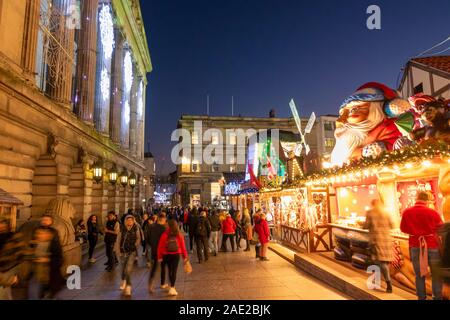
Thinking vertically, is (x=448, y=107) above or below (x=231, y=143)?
below

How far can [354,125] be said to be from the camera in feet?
38.7

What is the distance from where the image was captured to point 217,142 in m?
57.5

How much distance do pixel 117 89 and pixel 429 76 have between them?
2350 cm

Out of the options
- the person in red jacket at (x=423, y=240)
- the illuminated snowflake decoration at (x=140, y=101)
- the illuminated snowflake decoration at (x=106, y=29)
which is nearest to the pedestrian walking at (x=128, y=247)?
the person in red jacket at (x=423, y=240)

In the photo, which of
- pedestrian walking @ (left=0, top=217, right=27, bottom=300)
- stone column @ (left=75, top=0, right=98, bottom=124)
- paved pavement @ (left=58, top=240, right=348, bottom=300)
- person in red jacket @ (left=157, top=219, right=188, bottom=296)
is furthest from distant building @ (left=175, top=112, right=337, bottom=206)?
pedestrian walking @ (left=0, top=217, right=27, bottom=300)

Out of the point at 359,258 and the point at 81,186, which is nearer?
the point at 359,258

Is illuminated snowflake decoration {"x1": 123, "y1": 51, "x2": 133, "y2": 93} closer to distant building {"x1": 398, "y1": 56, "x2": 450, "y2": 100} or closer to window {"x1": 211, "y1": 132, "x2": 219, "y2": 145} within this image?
distant building {"x1": 398, "y1": 56, "x2": 450, "y2": 100}

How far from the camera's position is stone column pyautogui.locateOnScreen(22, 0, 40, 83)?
9.96 m

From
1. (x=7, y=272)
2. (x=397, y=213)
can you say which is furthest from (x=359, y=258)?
(x=7, y=272)

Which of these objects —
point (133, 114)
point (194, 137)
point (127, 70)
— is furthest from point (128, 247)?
point (194, 137)

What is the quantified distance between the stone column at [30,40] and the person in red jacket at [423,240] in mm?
11945

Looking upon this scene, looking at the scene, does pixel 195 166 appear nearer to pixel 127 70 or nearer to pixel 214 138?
pixel 214 138
